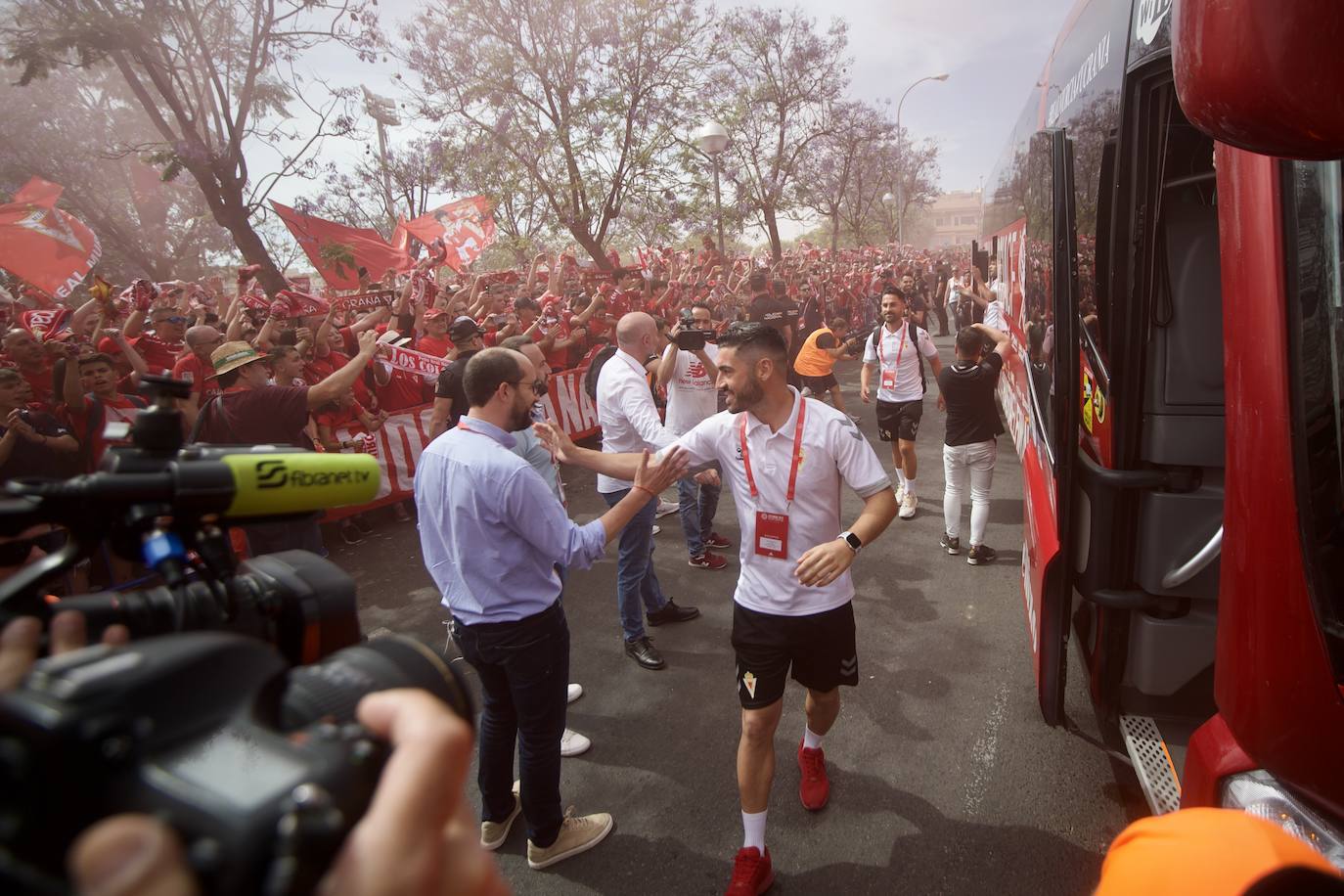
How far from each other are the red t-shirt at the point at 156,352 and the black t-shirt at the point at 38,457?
176 centimetres

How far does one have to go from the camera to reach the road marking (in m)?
2.97

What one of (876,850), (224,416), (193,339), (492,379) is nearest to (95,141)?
(193,339)

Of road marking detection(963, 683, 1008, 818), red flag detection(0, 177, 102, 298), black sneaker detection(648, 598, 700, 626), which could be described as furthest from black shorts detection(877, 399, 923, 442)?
red flag detection(0, 177, 102, 298)

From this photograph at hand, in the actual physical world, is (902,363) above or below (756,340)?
below

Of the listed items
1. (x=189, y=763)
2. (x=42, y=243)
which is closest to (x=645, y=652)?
(x=189, y=763)

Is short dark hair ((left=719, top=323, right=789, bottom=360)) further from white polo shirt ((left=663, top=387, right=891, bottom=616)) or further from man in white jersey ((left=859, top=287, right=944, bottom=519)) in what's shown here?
man in white jersey ((left=859, top=287, right=944, bottom=519))

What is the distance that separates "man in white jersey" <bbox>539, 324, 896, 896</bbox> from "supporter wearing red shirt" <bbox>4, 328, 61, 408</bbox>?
5.21m

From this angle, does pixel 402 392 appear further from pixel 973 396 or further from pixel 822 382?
pixel 973 396

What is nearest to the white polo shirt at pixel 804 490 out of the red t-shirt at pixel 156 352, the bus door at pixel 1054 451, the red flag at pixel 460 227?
the bus door at pixel 1054 451

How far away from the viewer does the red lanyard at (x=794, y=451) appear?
105 inches

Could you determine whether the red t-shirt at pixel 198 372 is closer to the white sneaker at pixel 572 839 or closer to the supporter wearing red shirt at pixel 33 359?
the supporter wearing red shirt at pixel 33 359

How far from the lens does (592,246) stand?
14.3m

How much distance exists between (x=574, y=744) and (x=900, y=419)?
4.46 metres

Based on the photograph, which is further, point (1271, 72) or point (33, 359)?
point (33, 359)
